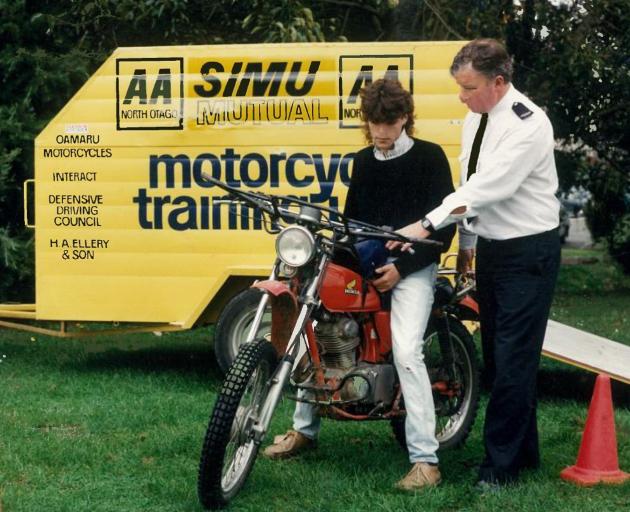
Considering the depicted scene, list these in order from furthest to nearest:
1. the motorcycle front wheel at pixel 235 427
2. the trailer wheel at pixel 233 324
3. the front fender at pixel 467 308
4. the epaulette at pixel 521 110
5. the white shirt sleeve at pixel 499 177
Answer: the trailer wheel at pixel 233 324 < the front fender at pixel 467 308 < the epaulette at pixel 521 110 < the white shirt sleeve at pixel 499 177 < the motorcycle front wheel at pixel 235 427

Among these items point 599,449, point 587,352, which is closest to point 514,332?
point 599,449

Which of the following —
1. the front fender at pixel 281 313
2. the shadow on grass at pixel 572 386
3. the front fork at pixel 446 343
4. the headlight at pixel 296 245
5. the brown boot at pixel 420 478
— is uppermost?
the headlight at pixel 296 245

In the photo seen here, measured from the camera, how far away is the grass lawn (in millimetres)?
5141

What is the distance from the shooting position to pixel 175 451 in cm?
603

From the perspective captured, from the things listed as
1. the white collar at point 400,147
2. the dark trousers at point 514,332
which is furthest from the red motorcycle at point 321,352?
the dark trousers at point 514,332

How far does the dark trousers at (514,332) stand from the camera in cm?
525

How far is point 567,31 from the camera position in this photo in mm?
12547

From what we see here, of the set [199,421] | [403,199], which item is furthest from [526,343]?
[199,421]

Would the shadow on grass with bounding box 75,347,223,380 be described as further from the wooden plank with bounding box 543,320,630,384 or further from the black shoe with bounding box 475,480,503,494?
the black shoe with bounding box 475,480,503,494

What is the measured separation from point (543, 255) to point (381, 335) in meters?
0.89

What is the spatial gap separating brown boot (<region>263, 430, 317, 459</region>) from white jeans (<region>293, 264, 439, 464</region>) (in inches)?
19.6

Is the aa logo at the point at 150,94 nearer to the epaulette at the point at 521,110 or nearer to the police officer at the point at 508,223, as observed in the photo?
the police officer at the point at 508,223

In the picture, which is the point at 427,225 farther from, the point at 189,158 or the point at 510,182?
the point at 189,158

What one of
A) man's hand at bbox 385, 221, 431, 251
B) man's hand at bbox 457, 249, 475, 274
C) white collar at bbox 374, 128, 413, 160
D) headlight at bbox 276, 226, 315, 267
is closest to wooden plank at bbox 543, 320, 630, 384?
man's hand at bbox 457, 249, 475, 274
